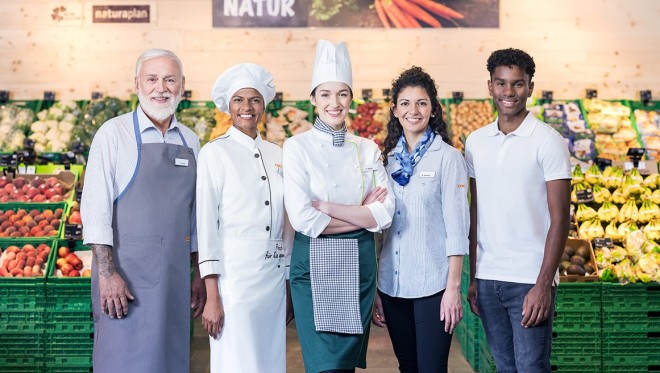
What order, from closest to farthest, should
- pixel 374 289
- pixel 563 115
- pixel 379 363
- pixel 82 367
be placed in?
pixel 374 289, pixel 82 367, pixel 379 363, pixel 563 115

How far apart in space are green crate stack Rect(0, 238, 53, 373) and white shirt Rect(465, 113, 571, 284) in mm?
2622

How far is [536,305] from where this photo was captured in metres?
2.67

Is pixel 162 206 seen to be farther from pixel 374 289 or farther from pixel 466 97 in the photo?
pixel 466 97

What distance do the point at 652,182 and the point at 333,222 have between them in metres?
3.25

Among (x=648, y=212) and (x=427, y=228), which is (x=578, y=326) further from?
(x=427, y=228)

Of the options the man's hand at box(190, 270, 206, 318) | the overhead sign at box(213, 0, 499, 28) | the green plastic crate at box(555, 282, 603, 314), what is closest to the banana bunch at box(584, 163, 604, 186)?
the green plastic crate at box(555, 282, 603, 314)

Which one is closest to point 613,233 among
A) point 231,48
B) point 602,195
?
point 602,195

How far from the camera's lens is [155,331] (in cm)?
282

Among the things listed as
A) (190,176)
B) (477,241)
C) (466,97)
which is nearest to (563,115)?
(466,97)

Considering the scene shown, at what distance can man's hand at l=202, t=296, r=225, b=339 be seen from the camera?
2.74 m

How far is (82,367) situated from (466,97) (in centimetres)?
442

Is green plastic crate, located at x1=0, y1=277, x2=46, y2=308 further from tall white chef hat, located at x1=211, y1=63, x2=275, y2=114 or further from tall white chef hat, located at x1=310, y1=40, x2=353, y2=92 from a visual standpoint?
tall white chef hat, located at x1=310, y1=40, x2=353, y2=92

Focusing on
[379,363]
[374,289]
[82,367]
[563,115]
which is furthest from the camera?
[563,115]

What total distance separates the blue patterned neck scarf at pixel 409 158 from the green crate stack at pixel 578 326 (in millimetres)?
1770
